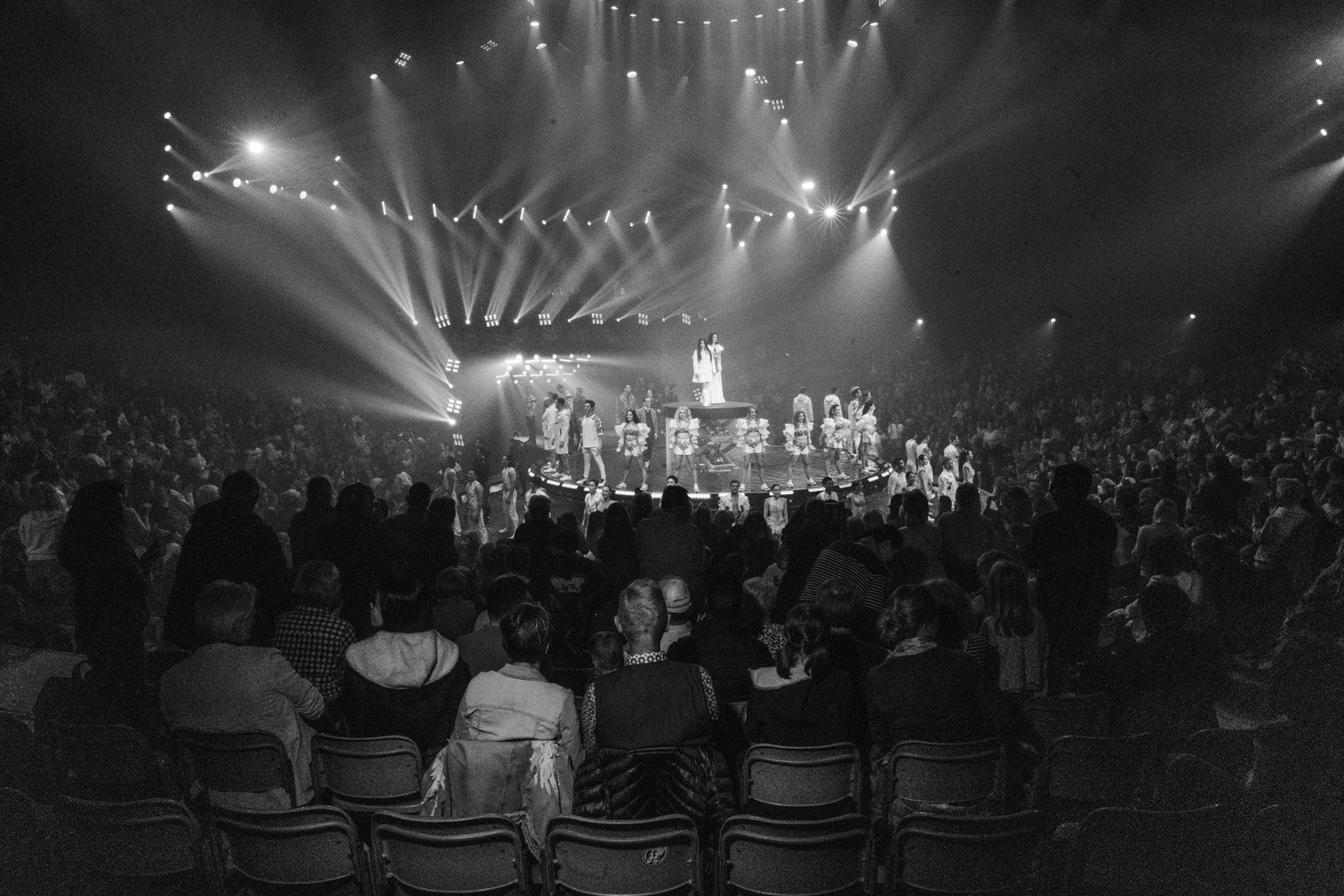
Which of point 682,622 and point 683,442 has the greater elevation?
point 683,442

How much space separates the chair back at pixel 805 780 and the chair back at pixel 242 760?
1.80m

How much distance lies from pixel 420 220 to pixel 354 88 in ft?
17.2

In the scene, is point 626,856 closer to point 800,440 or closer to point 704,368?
point 800,440

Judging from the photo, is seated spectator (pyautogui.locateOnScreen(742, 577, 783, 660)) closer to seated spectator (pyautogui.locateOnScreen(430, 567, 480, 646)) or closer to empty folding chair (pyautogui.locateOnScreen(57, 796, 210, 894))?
seated spectator (pyautogui.locateOnScreen(430, 567, 480, 646))

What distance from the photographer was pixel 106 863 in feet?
9.79

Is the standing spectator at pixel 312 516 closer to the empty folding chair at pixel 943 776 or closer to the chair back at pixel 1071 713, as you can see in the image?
the empty folding chair at pixel 943 776

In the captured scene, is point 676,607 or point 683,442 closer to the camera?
point 676,607

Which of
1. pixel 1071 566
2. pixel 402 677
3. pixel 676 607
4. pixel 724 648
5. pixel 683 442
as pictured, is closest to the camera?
pixel 402 677

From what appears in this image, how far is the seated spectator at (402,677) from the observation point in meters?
3.58

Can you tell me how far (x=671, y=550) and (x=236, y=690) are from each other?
3.59 metres

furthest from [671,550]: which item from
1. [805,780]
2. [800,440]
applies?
[800,440]

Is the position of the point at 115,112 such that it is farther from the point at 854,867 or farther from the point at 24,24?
the point at 854,867

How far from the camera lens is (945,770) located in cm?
334

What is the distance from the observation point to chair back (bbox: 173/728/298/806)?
3332 millimetres
